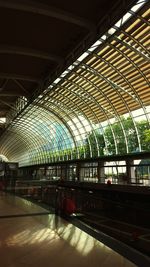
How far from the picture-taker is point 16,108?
3862 centimetres

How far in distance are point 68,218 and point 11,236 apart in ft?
10.3

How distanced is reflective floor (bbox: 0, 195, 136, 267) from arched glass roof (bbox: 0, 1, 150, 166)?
12946 millimetres

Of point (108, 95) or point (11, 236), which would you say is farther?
point (108, 95)

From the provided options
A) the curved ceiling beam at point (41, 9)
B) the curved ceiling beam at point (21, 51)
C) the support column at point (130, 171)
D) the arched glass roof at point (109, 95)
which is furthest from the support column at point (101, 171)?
the curved ceiling beam at point (41, 9)

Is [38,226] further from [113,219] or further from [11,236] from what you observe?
[113,219]

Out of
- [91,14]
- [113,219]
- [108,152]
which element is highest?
[91,14]

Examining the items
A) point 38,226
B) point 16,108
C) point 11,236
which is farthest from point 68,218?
point 16,108

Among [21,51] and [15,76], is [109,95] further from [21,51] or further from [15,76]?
[21,51]

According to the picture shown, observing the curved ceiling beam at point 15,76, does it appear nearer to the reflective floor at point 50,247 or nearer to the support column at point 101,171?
the support column at point 101,171

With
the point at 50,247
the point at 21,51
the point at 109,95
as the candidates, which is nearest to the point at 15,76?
the point at 21,51

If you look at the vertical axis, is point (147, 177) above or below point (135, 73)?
below

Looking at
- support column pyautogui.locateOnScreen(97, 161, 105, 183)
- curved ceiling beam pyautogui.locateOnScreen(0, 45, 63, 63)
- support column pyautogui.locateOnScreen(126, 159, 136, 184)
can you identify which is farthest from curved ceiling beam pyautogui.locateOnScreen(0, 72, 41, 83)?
support column pyautogui.locateOnScreen(97, 161, 105, 183)

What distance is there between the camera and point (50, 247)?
6344mm

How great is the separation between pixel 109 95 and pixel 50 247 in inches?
1055
